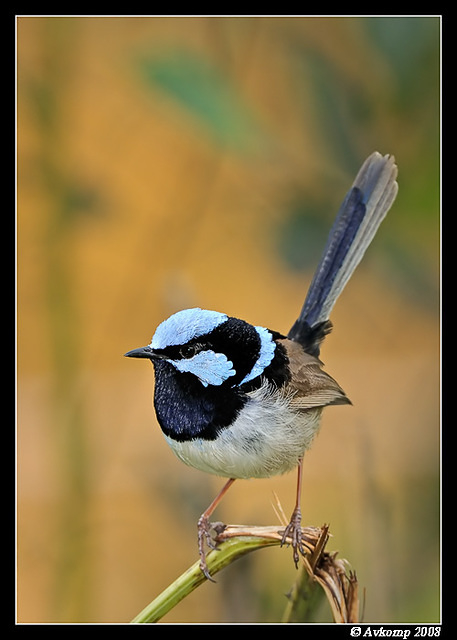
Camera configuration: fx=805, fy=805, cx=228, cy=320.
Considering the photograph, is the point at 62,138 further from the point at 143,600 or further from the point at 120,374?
the point at 143,600

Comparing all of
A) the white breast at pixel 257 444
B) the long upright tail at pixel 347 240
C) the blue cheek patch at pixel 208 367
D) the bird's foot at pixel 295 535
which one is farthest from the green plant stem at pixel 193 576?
the long upright tail at pixel 347 240

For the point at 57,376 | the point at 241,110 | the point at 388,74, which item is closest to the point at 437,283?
the point at 388,74

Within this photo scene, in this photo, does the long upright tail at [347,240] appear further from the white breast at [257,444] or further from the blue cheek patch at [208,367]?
the blue cheek patch at [208,367]

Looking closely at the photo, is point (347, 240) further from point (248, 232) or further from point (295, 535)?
point (295, 535)

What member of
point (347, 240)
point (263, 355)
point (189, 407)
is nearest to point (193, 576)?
point (189, 407)

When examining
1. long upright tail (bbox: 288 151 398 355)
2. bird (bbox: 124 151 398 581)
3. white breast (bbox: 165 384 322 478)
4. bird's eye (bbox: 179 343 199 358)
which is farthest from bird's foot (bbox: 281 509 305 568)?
long upright tail (bbox: 288 151 398 355)

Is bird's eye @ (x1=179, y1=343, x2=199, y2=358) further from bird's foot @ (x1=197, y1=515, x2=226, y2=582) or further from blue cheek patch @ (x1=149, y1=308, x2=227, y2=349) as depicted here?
bird's foot @ (x1=197, y1=515, x2=226, y2=582)

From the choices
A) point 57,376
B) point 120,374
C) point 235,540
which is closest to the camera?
point 235,540
